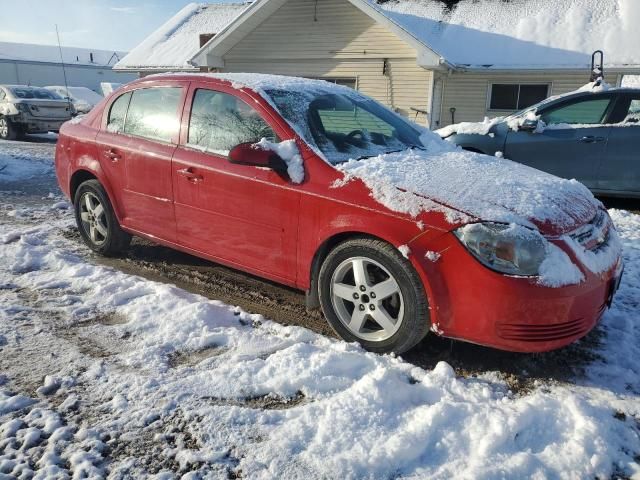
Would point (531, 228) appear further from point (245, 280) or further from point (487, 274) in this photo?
point (245, 280)

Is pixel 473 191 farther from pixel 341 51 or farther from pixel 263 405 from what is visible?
pixel 341 51

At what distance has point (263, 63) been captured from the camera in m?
15.1

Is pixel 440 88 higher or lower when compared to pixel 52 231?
higher

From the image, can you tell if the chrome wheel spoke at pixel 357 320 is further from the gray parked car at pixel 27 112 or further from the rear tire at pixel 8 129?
the rear tire at pixel 8 129

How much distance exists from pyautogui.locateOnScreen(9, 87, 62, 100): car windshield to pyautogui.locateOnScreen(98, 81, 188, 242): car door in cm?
1405

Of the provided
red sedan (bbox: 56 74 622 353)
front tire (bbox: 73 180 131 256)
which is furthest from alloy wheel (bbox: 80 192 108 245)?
red sedan (bbox: 56 74 622 353)

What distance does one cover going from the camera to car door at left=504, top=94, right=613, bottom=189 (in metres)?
6.82

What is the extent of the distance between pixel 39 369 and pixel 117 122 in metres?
2.42

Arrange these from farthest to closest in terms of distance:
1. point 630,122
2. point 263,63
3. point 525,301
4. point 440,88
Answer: point 263,63
point 440,88
point 630,122
point 525,301

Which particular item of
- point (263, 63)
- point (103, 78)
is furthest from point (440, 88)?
point (103, 78)

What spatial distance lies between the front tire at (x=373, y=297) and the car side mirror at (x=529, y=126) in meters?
4.94

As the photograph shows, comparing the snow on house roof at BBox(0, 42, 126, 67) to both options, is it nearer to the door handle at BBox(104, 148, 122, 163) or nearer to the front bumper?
the door handle at BBox(104, 148, 122, 163)

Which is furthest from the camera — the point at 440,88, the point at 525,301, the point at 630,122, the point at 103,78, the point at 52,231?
the point at 103,78

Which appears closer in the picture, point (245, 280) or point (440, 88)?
point (245, 280)
